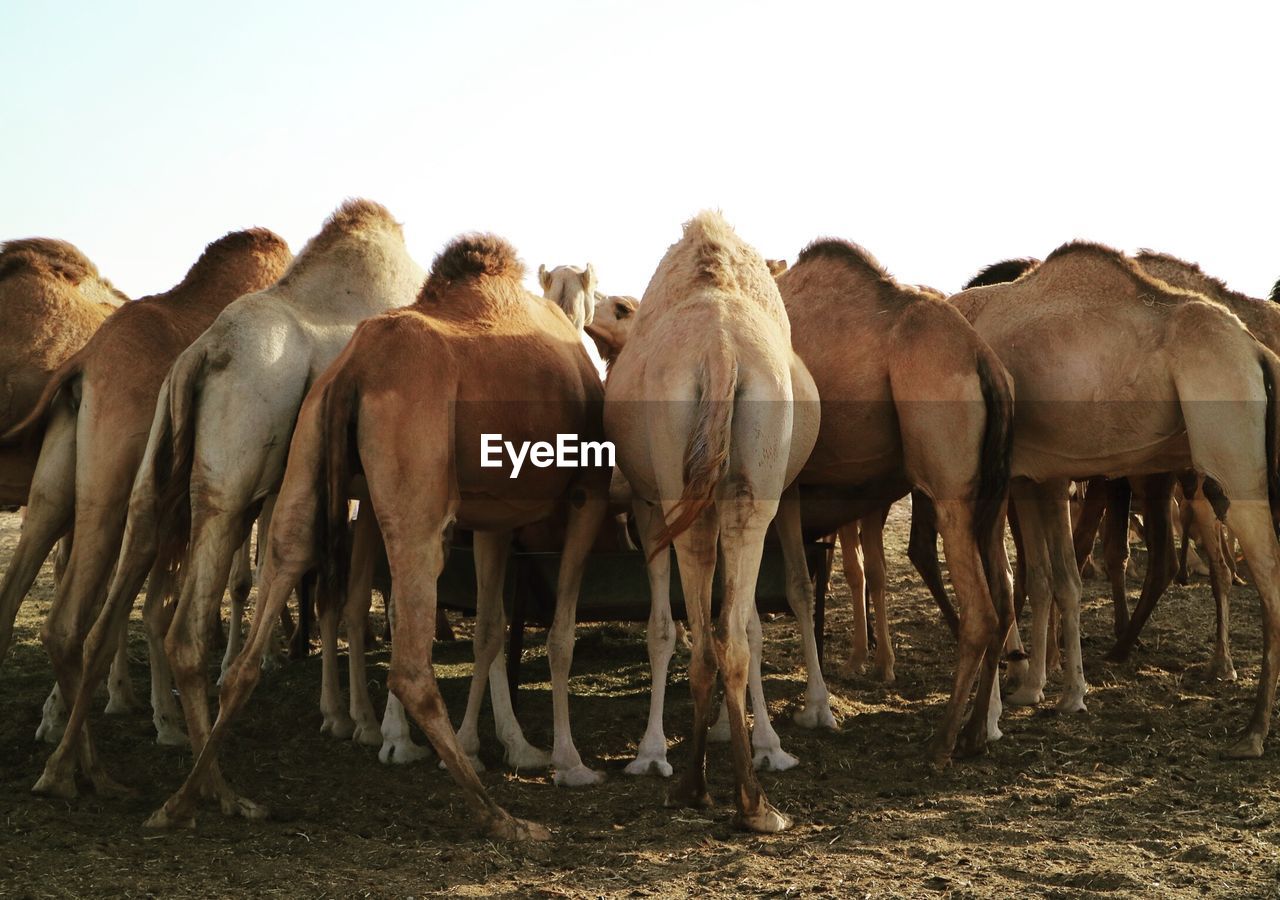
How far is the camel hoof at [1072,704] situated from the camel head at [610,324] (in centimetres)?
373

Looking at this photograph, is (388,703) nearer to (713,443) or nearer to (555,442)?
(555,442)

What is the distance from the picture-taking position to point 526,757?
7.30 metres

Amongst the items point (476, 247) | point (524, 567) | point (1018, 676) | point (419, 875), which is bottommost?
point (419, 875)

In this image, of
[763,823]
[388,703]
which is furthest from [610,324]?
[763,823]

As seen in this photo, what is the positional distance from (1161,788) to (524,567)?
145 inches

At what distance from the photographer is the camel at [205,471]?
6371mm

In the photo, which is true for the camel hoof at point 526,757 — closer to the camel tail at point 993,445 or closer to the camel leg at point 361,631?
the camel leg at point 361,631

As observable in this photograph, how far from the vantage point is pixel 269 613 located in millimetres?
6117

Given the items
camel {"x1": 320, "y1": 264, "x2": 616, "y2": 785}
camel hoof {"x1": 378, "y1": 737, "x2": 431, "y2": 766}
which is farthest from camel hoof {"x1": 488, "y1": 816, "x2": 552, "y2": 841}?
camel hoof {"x1": 378, "y1": 737, "x2": 431, "y2": 766}

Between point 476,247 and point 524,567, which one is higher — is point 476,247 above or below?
above

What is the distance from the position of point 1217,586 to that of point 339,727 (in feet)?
19.8

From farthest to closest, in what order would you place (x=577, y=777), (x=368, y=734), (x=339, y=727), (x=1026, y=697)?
(x=1026, y=697)
(x=339, y=727)
(x=368, y=734)
(x=577, y=777)

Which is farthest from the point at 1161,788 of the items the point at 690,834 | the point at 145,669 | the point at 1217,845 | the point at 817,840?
the point at 145,669

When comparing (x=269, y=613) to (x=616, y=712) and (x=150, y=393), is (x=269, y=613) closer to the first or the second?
(x=150, y=393)
